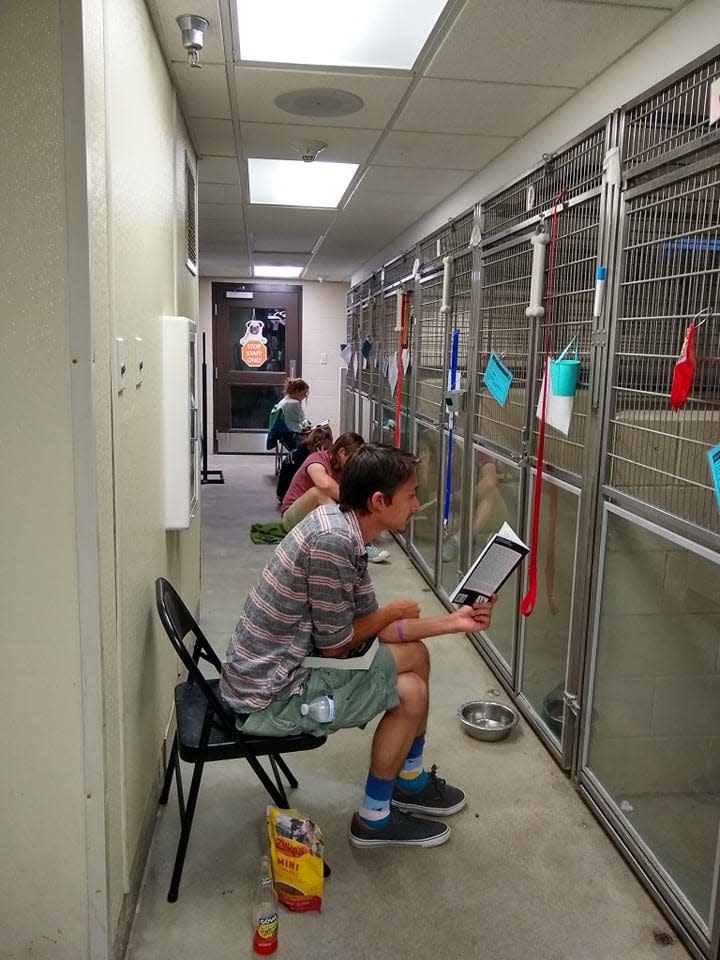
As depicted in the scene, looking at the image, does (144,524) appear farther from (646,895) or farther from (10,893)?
(646,895)

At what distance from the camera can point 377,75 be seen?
2.71 meters

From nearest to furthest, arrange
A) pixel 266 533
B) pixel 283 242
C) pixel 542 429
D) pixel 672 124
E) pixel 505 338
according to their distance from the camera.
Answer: pixel 672 124 < pixel 542 429 < pixel 505 338 < pixel 266 533 < pixel 283 242

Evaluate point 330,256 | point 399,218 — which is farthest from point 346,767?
point 330,256

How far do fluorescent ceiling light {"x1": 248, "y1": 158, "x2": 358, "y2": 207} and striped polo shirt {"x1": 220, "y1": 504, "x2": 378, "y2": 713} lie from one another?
2.69 m

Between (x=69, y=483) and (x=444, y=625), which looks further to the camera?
(x=444, y=625)

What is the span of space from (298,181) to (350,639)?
11.1ft

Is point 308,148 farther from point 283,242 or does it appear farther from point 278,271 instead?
point 278,271

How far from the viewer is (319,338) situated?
10.3 metres

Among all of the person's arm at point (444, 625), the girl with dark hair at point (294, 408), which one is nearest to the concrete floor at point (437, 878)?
the person's arm at point (444, 625)

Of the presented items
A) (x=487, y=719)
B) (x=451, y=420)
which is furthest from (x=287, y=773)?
(x=451, y=420)

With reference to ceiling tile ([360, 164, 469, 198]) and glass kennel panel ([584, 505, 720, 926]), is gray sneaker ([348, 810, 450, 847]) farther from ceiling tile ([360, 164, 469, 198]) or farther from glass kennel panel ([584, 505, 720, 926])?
ceiling tile ([360, 164, 469, 198])

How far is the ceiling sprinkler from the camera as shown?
2.26m

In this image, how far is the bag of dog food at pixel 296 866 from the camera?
1953mm

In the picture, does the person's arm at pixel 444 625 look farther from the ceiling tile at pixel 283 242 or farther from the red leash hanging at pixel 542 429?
the ceiling tile at pixel 283 242
